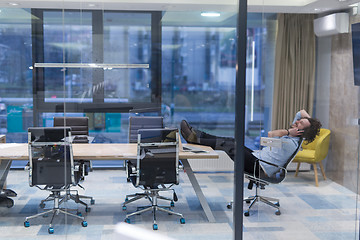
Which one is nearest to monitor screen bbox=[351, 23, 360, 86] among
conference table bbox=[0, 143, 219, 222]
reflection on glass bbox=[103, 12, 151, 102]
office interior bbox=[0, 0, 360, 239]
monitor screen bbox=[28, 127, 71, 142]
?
office interior bbox=[0, 0, 360, 239]

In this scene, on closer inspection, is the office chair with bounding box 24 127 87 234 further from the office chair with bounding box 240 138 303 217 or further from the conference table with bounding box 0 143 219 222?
the office chair with bounding box 240 138 303 217

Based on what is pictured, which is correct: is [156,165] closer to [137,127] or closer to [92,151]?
[137,127]

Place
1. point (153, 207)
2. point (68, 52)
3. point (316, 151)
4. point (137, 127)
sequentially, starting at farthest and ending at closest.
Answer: point (316, 151) < point (153, 207) < point (137, 127) < point (68, 52)

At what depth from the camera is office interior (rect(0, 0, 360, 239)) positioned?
349 centimetres

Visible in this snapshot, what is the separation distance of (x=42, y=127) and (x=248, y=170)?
1886 millimetres

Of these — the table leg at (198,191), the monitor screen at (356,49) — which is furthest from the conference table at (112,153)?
the monitor screen at (356,49)

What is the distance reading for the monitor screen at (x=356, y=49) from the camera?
3705 millimetres

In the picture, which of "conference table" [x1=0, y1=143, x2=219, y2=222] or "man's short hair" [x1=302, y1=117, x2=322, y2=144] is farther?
"man's short hair" [x1=302, y1=117, x2=322, y2=144]

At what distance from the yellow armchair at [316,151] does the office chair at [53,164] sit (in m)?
2.04

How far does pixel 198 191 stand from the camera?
389 centimetres

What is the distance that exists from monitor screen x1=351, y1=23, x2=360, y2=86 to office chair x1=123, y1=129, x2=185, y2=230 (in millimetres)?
1680

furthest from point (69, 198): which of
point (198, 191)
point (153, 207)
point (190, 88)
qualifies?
point (190, 88)

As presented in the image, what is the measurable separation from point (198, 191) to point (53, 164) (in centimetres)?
134

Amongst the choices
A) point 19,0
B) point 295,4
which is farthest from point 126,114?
point 295,4
